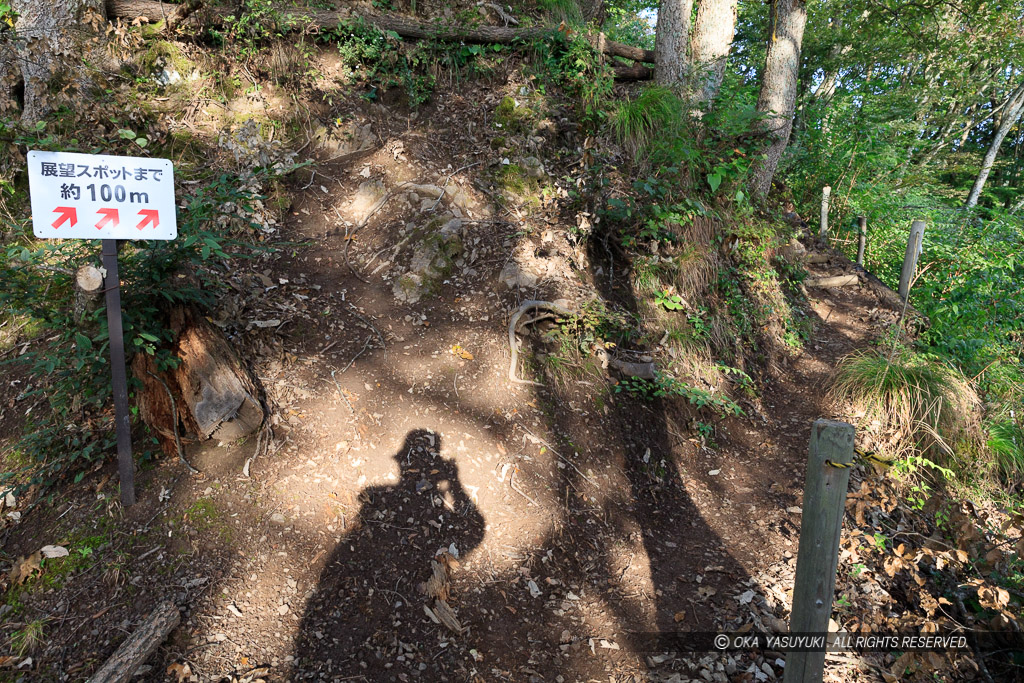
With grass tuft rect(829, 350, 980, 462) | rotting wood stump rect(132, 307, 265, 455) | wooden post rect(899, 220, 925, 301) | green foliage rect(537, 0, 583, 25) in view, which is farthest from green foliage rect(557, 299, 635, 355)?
wooden post rect(899, 220, 925, 301)

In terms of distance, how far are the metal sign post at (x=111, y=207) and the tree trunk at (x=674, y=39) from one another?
7.11 m

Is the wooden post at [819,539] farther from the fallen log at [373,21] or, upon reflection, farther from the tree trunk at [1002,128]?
the tree trunk at [1002,128]

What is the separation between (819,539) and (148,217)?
12.9ft

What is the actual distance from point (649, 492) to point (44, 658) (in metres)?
4.17

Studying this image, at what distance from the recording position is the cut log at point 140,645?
2.49 m

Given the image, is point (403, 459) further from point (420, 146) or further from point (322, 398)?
point (420, 146)

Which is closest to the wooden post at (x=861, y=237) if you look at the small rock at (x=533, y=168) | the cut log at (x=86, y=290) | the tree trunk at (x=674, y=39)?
the tree trunk at (x=674, y=39)

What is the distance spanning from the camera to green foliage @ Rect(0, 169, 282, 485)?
10.4ft

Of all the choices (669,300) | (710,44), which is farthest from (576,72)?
(669,300)

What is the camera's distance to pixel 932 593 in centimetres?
373

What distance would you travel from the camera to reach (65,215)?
278 centimetres

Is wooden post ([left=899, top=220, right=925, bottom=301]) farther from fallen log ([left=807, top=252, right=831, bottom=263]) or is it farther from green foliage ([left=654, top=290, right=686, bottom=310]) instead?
green foliage ([left=654, top=290, right=686, bottom=310])

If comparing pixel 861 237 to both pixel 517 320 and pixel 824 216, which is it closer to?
pixel 824 216

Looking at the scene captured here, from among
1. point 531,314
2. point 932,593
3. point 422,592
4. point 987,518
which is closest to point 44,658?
point 422,592
